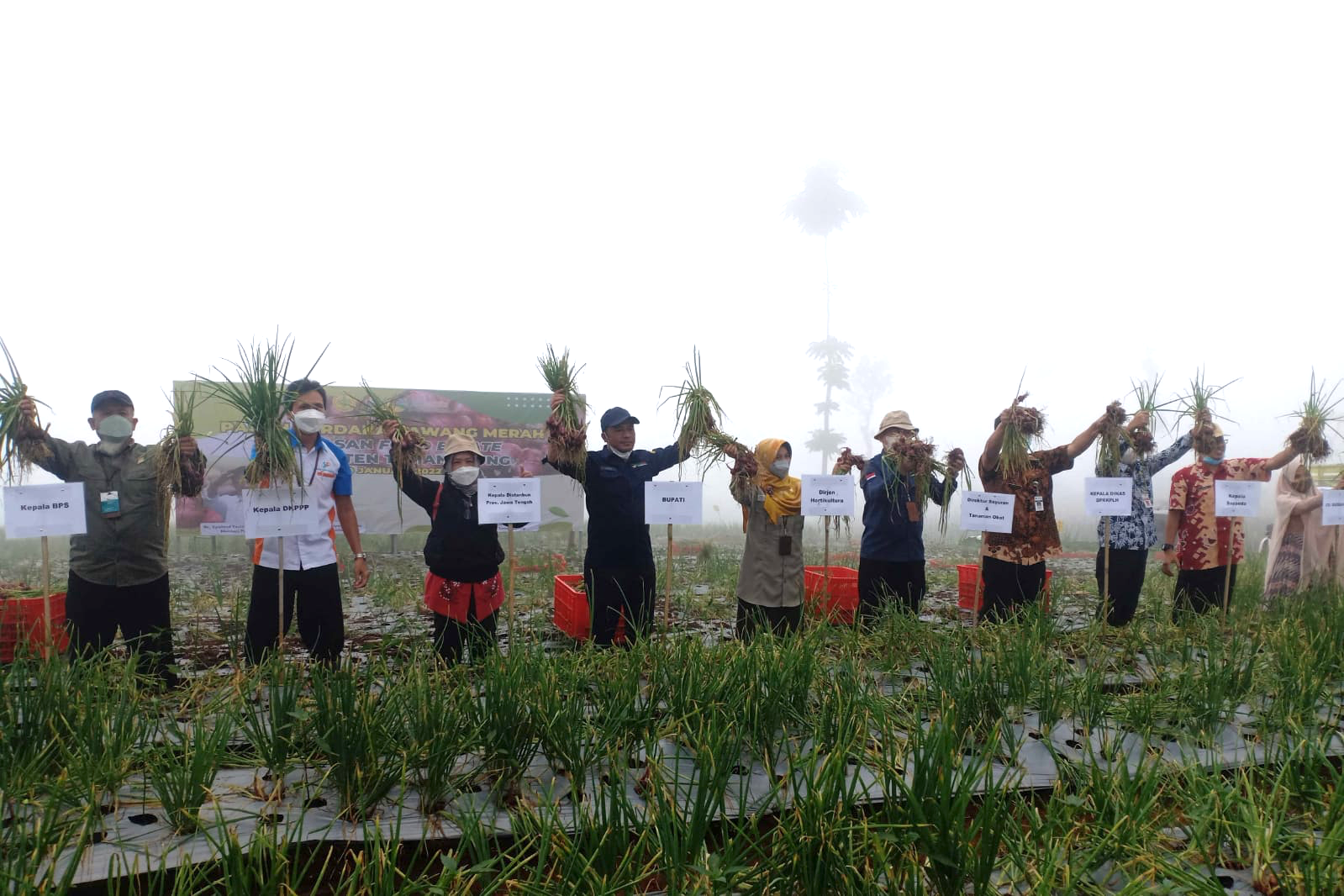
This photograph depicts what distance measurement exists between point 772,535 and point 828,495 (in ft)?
1.50

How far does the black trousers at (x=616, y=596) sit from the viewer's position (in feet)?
14.5

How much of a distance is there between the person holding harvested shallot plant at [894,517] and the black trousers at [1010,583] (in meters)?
0.52

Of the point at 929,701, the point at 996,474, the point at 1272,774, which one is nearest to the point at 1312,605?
the point at 996,474

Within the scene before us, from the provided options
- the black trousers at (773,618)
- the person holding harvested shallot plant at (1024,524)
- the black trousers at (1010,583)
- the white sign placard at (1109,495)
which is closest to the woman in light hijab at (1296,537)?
the white sign placard at (1109,495)

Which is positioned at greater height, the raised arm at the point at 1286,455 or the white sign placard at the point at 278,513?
the raised arm at the point at 1286,455

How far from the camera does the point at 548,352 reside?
4234mm

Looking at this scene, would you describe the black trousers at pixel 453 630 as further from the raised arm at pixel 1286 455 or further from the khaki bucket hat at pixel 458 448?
the raised arm at pixel 1286 455

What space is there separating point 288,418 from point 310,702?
1638mm

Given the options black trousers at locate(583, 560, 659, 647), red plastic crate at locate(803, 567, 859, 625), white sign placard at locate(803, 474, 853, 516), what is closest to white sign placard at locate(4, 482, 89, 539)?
black trousers at locate(583, 560, 659, 647)

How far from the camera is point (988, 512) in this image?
13.7 feet

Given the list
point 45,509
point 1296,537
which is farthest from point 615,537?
point 1296,537

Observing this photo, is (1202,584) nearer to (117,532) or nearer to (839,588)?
(839,588)

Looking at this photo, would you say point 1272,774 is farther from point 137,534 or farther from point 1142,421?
point 137,534

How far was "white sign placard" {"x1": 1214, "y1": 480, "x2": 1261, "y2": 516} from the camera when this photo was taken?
496 cm
